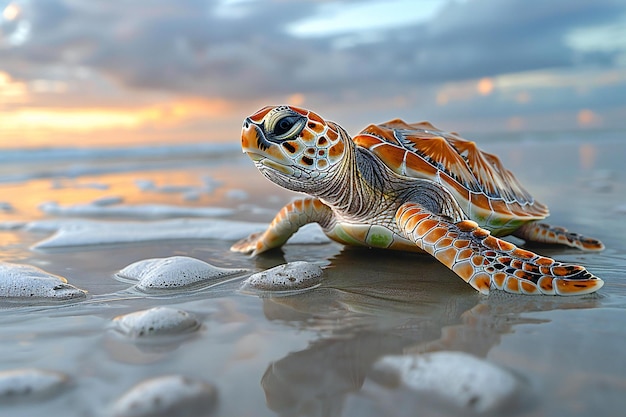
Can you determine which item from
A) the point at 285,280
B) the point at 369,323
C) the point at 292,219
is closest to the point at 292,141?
the point at 285,280

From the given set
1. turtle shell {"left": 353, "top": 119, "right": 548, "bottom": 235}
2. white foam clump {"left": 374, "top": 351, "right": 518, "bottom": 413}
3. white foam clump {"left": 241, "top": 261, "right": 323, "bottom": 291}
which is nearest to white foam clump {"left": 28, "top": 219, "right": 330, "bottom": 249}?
turtle shell {"left": 353, "top": 119, "right": 548, "bottom": 235}

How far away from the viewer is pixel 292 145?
2393 millimetres

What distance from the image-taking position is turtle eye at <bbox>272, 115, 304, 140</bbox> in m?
2.39

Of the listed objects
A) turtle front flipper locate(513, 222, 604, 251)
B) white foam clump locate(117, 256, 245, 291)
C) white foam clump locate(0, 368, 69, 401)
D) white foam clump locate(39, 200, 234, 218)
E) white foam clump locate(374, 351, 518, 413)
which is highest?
white foam clump locate(39, 200, 234, 218)

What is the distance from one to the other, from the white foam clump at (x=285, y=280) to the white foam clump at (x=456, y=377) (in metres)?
0.94

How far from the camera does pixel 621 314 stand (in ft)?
6.01

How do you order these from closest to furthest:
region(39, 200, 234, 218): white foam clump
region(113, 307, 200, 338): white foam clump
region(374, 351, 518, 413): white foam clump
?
region(374, 351, 518, 413): white foam clump < region(113, 307, 200, 338): white foam clump < region(39, 200, 234, 218): white foam clump

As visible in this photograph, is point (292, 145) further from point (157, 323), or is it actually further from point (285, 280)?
point (157, 323)

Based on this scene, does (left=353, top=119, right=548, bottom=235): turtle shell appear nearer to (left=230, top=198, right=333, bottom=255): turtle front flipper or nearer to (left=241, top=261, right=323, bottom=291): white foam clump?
(left=230, top=198, right=333, bottom=255): turtle front flipper

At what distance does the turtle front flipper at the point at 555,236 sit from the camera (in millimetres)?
3246

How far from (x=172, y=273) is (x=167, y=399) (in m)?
1.25

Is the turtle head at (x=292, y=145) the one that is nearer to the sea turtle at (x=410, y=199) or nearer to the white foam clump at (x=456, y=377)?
the sea turtle at (x=410, y=199)

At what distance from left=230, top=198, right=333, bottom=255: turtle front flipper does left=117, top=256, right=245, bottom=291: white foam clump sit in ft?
1.69

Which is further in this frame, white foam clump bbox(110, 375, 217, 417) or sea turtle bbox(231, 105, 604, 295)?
sea turtle bbox(231, 105, 604, 295)
